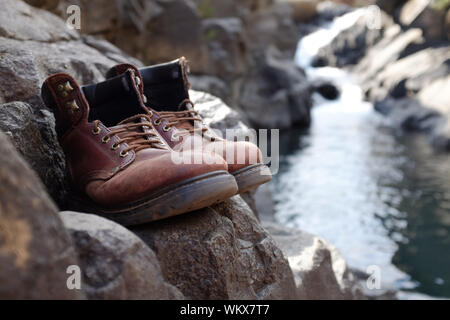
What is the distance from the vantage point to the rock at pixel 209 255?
121cm

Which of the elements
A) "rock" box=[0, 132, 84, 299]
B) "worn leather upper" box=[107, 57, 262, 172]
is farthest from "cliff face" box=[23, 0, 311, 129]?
"rock" box=[0, 132, 84, 299]

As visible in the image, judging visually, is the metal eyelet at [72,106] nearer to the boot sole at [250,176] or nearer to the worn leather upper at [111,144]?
the worn leather upper at [111,144]

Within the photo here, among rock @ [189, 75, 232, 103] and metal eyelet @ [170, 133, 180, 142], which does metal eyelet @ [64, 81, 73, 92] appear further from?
rock @ [189, 75, 232, 103]

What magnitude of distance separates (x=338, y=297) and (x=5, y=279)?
1687 mm

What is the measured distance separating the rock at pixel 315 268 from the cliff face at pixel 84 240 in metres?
0.02

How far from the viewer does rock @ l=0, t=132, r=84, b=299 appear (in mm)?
704

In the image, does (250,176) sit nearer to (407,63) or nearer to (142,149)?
(142,149)

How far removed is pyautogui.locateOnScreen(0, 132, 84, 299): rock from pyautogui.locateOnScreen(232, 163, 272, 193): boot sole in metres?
0.73

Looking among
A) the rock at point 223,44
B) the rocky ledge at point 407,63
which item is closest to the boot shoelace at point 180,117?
the rocky ledge at point 407,63

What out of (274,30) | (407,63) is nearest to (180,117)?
(407,63)

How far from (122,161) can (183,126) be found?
13.2 inches

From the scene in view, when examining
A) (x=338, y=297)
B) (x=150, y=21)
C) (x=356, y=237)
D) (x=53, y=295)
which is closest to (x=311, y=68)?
(x=150, y=21)

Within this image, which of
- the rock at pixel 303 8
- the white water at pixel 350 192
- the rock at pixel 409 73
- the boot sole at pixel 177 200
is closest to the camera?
the boot sole at pixel 177 200
